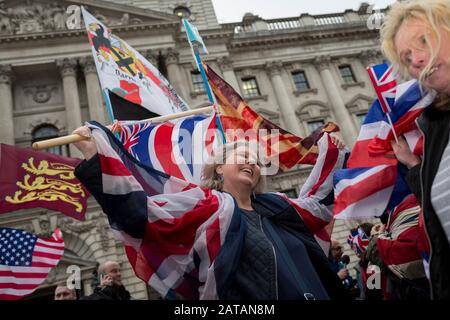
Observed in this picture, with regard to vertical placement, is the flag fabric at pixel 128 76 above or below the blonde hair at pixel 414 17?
above

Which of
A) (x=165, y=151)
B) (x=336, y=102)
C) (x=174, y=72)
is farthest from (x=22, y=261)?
(x=336, y=102)

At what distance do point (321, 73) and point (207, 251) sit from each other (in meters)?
23.2

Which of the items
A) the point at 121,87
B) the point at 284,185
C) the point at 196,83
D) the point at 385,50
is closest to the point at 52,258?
the point at 121,87

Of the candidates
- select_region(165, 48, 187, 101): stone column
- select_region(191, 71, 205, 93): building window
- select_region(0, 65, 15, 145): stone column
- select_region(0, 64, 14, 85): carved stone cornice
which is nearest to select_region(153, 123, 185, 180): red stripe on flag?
select_region(165, 48, 187, 101): stone column

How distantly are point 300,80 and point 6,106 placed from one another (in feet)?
59.4

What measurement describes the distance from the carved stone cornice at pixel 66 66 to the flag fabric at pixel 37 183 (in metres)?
17.1

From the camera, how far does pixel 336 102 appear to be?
73.0 feet

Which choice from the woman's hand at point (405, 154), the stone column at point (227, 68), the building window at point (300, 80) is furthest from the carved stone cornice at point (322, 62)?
the woman's hand at point (405, 154)

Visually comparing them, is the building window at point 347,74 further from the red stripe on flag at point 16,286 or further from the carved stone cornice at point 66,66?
the red stripe on flag at point 16,286

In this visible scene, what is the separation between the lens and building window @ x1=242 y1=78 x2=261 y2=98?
22.5 metres

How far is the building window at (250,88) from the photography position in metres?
22.5

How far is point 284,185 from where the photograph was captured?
19.9m

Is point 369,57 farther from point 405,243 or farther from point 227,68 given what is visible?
point 405,243

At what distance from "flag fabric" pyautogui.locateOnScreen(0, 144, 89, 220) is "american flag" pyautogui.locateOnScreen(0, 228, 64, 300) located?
78 cm
